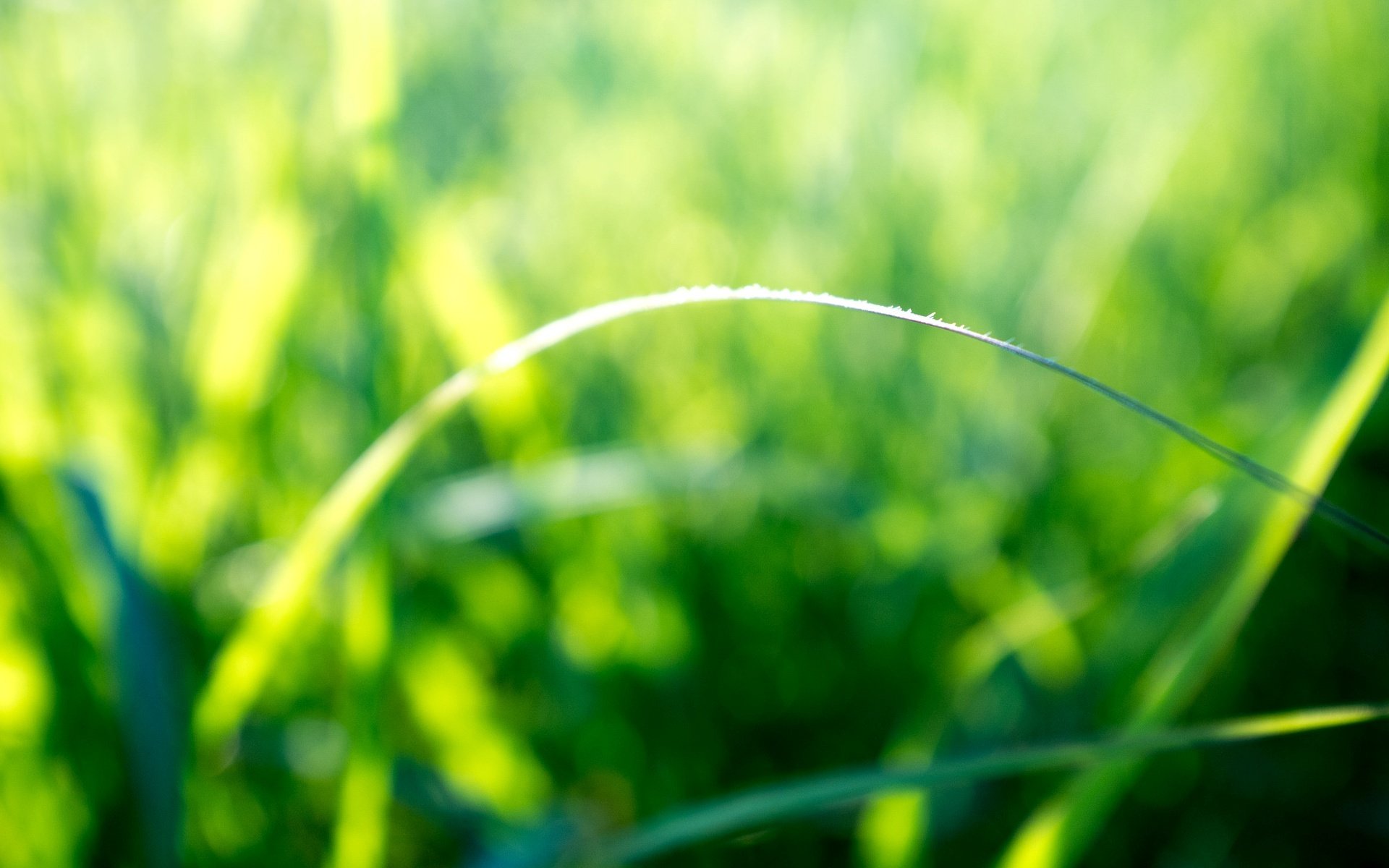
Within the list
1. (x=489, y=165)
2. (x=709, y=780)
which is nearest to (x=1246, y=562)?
(x=709, y=780)

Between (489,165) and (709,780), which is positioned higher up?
(489,165)

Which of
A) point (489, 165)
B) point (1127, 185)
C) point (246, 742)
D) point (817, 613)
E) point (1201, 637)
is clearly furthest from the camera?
point (489, 165)

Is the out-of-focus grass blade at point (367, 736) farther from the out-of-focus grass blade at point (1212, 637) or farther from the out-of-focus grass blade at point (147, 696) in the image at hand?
the out-of-focus grass blade at point (1212, 637)

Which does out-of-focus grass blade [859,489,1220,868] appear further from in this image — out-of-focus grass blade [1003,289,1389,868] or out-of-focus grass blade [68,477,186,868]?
out-of-focus grass blade [68,477,186,868]

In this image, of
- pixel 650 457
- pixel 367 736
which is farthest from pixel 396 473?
pixel 650 457

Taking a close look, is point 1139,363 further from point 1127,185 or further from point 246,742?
point 246,742
